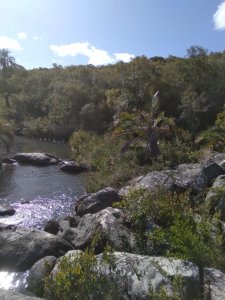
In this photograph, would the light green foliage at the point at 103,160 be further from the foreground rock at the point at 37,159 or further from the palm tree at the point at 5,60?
the palm tree at the point at 5,60

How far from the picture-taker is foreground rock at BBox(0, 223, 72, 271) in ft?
38.3

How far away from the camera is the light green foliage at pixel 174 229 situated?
8062 millimetres

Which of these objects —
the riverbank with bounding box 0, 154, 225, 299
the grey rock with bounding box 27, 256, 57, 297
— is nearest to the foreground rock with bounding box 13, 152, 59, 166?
the riverbank with bounding box 0, 154, 225, 299

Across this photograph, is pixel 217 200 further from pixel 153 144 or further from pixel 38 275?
pixel 153 144

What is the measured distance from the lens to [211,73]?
33469 millimetres

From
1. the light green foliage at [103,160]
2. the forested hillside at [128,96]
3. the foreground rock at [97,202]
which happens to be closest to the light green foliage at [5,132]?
the forested hillside at [128,96]

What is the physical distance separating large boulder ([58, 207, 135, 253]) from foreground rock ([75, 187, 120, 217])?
82.7 inches

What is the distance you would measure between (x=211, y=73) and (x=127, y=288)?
28042mm

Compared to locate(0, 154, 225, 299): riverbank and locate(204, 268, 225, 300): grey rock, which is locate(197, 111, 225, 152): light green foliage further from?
locate(204, 268, 225, 300): grey rock

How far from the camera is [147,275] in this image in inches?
311

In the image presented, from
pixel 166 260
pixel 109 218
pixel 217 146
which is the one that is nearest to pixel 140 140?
pixel 217 146

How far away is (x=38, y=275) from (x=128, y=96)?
86.8ft

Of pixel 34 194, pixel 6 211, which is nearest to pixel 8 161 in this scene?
pixel 34 194

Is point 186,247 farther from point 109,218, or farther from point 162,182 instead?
point 162,182
